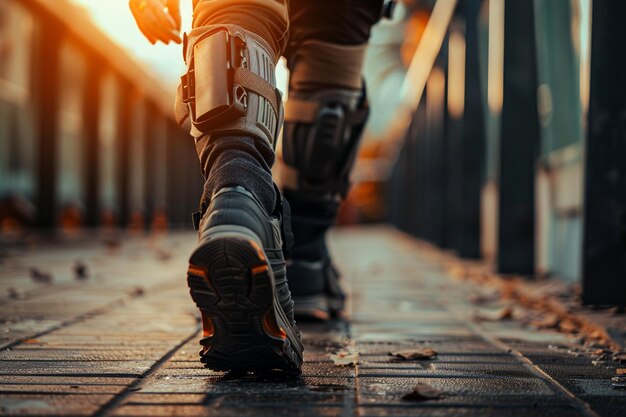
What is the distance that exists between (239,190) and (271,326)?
28 cm

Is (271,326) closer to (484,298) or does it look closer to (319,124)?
(319,124)

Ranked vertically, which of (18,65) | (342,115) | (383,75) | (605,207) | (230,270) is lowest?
(230,270)

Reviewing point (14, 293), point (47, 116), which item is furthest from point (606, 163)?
point (47, 116)

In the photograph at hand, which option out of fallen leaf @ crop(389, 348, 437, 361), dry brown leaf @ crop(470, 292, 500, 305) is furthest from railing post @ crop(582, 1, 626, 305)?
fallen leaf @ crop(389, 348, 437, 361)

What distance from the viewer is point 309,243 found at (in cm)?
272

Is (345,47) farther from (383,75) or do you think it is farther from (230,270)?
(383,75)

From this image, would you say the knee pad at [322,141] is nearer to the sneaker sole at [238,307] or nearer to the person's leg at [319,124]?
the person's leg at [319,124]

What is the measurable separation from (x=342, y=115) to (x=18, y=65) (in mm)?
8324

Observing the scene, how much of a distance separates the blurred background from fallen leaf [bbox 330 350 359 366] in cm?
80

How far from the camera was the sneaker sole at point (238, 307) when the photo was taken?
4.75 ft

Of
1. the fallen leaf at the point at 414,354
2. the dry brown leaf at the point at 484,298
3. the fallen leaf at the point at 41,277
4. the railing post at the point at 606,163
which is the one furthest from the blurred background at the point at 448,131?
the fallen leaf at the point at 41,277

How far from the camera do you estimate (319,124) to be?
249cm

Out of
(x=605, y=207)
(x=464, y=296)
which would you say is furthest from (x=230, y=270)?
(x=464, y=296)

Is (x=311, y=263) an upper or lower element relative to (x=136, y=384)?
upper
